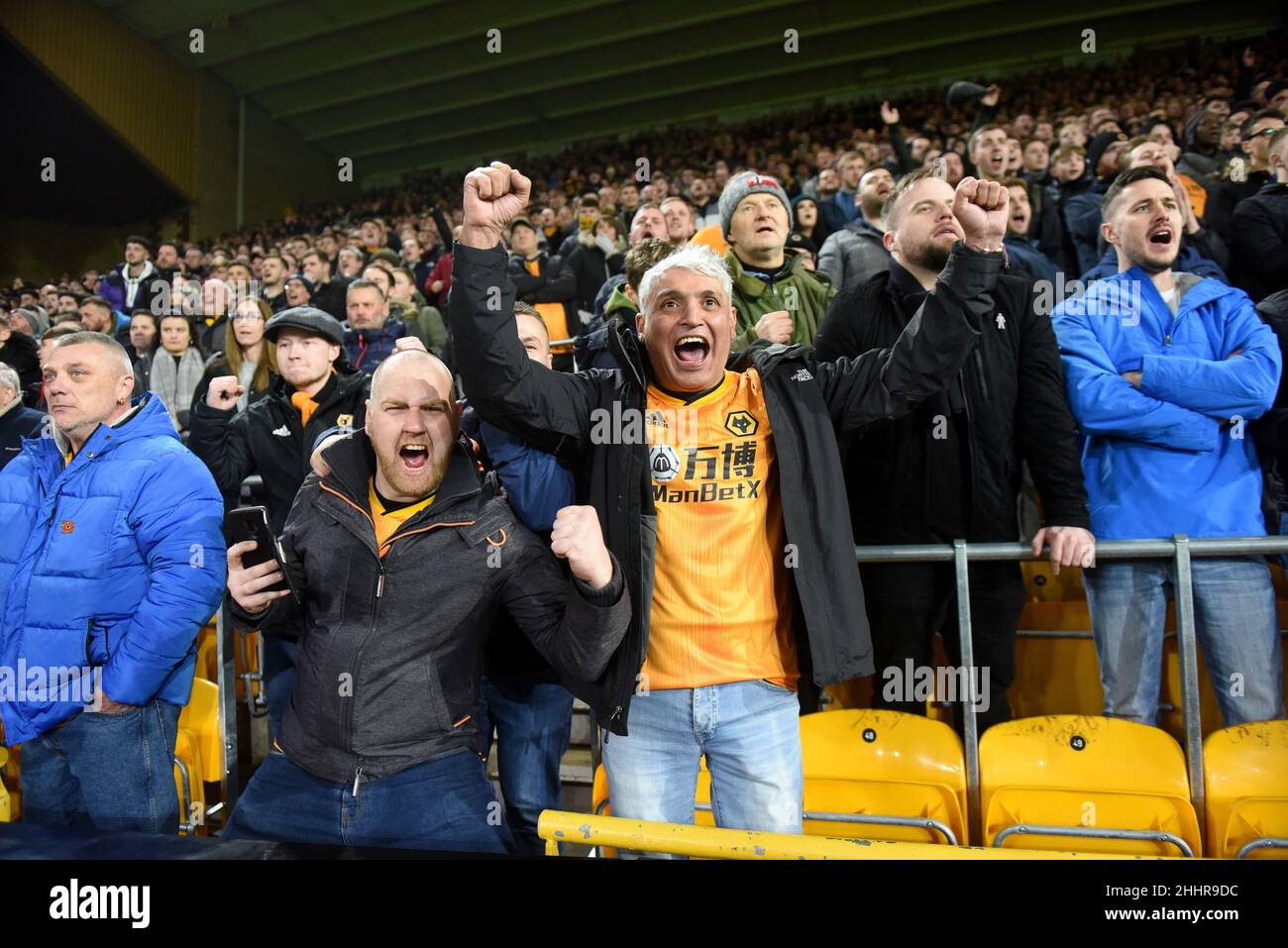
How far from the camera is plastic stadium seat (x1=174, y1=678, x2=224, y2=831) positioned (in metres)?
2.80

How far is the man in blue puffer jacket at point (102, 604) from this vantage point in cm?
238

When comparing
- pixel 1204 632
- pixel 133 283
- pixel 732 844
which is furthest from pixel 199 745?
pixel 133 283

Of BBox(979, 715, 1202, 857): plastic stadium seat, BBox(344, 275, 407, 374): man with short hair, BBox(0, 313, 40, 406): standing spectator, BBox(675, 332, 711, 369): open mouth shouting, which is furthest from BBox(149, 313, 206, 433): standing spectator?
BBox(979, 715, 1202, 857): plastic stadium seat

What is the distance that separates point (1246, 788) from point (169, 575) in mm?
2863

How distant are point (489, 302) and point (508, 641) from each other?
105 cm

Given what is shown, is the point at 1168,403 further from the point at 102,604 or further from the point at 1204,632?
the point at 102,604

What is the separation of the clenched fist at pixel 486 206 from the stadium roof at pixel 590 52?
14841 millimetres

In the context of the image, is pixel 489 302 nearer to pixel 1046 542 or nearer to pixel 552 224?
pixel 1046 542

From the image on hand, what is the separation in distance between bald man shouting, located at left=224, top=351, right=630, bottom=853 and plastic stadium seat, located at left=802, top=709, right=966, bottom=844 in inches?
34.9

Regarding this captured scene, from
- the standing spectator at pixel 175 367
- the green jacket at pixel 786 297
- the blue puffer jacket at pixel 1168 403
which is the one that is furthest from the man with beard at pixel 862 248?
the standing spectator at pixel 175 367

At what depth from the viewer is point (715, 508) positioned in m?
1.92
